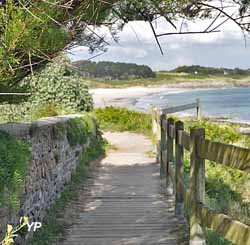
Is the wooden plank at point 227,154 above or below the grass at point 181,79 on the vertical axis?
above

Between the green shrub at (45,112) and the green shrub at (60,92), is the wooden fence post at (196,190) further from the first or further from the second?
the green shrub at (60,92)

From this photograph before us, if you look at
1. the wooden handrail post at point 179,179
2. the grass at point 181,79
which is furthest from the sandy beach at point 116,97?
the wooden handrail post at point 179,179

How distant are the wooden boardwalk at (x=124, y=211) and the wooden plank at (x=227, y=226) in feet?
3.82

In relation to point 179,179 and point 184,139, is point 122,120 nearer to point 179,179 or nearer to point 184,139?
point 179,179

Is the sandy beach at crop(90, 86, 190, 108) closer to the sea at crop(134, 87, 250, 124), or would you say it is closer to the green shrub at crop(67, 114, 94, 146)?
the sea at crop(134, 87, 250, 124)

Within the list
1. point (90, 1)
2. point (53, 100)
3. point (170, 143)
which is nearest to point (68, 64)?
point (90, 1)

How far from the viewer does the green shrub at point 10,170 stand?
4285mm

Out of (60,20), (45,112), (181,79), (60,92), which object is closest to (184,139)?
(60,20)

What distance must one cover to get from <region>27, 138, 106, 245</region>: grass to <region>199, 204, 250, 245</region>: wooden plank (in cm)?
177

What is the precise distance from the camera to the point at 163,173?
9.77 metres

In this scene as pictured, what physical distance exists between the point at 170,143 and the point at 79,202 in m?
1.68

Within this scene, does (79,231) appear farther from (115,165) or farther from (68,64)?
(115,165)

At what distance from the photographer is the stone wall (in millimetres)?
5402

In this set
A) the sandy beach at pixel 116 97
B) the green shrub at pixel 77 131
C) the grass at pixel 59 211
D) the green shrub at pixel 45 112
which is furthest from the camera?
the sandy beach at pixel 116 97
